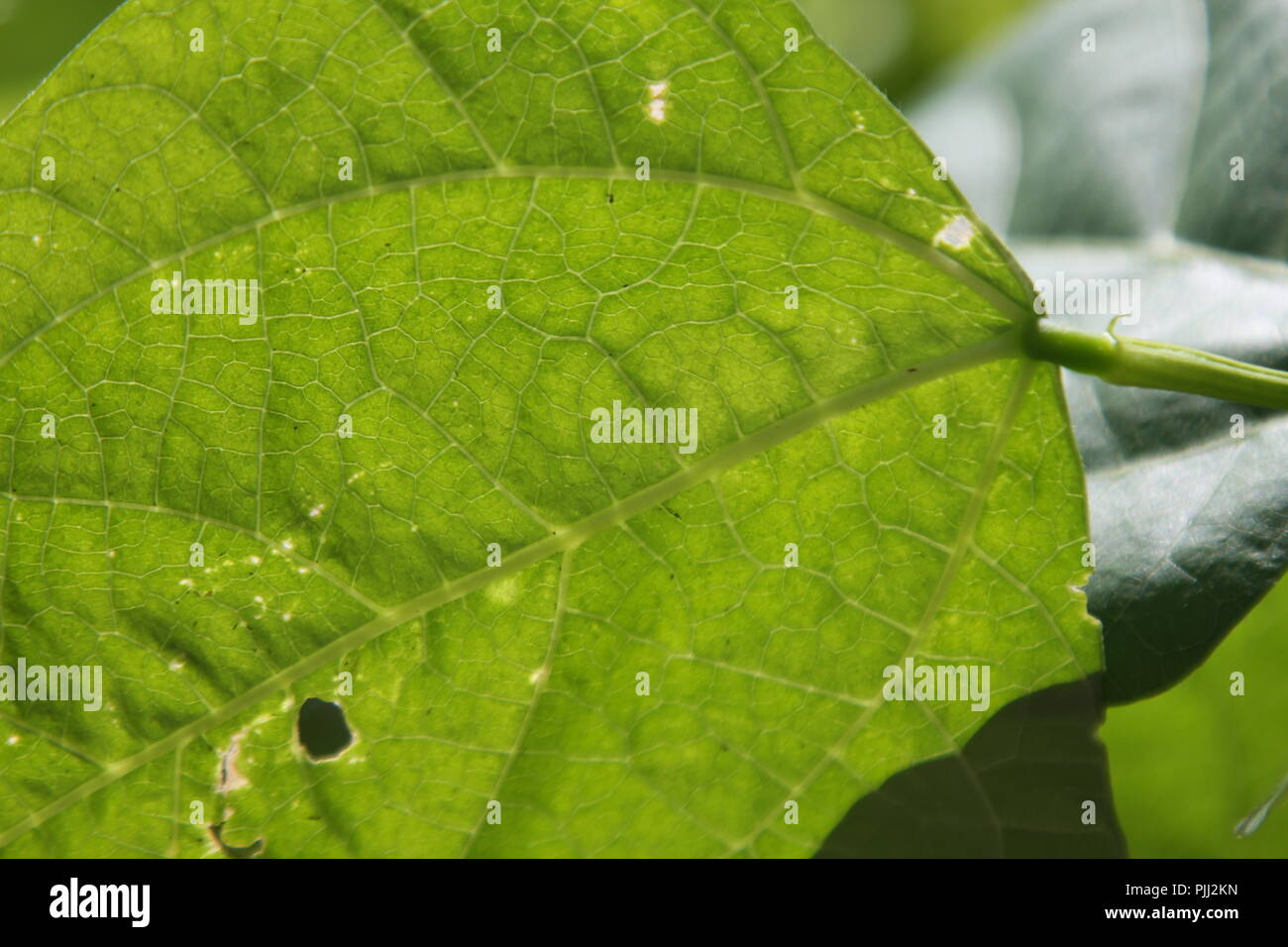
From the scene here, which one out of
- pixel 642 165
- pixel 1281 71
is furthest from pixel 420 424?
pixel 1281 71

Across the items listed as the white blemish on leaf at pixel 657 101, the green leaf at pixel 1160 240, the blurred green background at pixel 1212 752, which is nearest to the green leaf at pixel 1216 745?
the blurred green background at pixel 1212 752

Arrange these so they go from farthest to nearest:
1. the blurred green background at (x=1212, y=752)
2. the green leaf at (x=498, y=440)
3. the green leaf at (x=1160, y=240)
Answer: the blurred green background at (x=1212, y=752), the green leaf at (x=1160, y=240), the green leaf at (x=498, y=440)

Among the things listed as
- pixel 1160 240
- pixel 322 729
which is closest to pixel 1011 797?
pixel 322 729

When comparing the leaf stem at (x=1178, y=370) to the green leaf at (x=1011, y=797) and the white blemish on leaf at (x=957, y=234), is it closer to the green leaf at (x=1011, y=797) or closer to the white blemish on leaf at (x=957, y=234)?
the white blemish on leaf at (x=957, y=234)

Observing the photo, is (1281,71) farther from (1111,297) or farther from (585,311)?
(585,311)

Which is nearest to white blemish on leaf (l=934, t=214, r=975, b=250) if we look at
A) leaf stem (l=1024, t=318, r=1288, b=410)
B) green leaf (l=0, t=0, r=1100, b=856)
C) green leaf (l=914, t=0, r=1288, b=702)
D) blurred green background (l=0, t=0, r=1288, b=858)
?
green leaf (l=0, t=0, r=1100, b=856)

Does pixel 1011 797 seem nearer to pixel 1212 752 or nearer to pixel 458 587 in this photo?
pixel 458 587

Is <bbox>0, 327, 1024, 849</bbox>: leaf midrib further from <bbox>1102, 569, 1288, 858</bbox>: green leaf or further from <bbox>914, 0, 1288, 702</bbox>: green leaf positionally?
<bbox>1102, 569, 1288, 858</bbox>: green leaf
